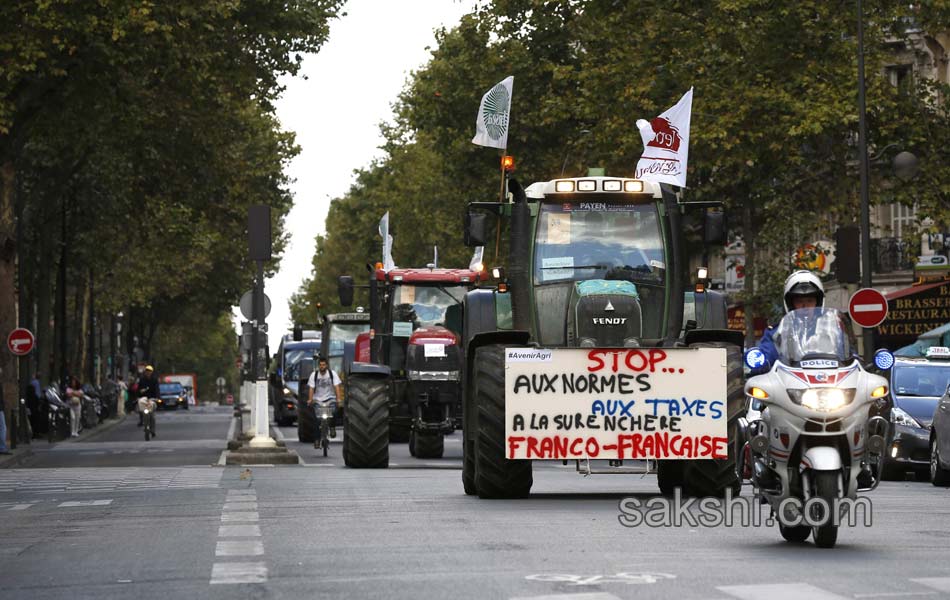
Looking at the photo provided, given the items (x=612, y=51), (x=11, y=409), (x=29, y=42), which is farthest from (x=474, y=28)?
(x=29, y=42)

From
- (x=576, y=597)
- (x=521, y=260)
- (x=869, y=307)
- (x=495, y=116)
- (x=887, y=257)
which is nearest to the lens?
(x=576, y=597)

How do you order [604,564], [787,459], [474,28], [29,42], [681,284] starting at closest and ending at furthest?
[604,564], [787,459], [681,284], [29,42], [474,28]

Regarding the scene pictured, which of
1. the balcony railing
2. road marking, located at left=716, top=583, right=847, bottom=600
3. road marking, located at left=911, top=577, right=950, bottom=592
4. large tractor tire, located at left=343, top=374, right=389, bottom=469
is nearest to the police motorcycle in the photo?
road marking, located at left=911, top=577, right=950, bottom=592

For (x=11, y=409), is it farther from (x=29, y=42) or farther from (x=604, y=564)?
(x=604, y=564)

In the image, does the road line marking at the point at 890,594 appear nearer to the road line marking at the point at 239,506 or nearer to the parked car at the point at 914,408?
the road line marking at the point at 239,506

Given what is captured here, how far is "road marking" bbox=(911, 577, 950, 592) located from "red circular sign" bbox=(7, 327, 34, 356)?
35.1m

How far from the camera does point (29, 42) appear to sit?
3281 centimetres

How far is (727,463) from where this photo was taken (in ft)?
57.3

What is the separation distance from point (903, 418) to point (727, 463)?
939 centimetres

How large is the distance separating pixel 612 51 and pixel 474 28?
1241 centimetres

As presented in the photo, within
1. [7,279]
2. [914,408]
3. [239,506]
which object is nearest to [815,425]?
[239,506]

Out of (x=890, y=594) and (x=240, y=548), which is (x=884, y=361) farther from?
(x=890, y=594)

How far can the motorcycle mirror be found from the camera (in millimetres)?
12602

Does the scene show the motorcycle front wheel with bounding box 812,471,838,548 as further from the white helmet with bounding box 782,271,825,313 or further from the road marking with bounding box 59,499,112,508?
the road marking with bounding box 59,499,112,508
